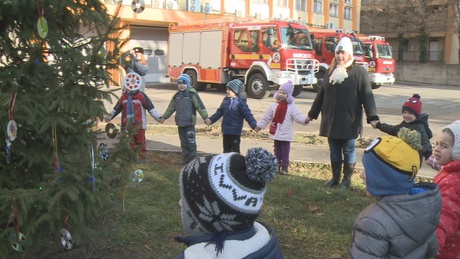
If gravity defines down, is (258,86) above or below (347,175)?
above

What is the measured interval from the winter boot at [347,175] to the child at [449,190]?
2.72 meters

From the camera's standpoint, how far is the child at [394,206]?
245 centimetres

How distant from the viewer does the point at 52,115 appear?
3.24 meters

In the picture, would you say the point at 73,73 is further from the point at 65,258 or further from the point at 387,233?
the point at 387,233

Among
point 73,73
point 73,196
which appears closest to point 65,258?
point 73,196

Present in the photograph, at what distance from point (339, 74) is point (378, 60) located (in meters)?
21.5

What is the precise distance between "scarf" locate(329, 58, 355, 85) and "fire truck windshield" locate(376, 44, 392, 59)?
21.8 metres

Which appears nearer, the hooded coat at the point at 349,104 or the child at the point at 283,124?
the hooded coat at the point at 349,104

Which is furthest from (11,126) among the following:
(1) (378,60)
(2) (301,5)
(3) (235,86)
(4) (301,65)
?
(2) (301,5)

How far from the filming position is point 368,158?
8.22 feet

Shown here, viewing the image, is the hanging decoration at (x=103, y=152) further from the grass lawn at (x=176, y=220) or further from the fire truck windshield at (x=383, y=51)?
the fire truck windshield at (x=383, y=51)

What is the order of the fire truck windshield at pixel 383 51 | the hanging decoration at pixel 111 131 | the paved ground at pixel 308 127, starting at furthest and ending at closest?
the fire truck windshield at pixel 383 51 < the paved ground at pixel 308 127 < the hanging decoration at pixel 111 131

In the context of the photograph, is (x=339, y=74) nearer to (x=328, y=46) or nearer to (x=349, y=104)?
(x=349, y=104)

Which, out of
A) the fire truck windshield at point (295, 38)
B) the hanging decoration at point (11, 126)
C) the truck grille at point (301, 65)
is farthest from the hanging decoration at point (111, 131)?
the fire truck windshield at point (295, 38)
